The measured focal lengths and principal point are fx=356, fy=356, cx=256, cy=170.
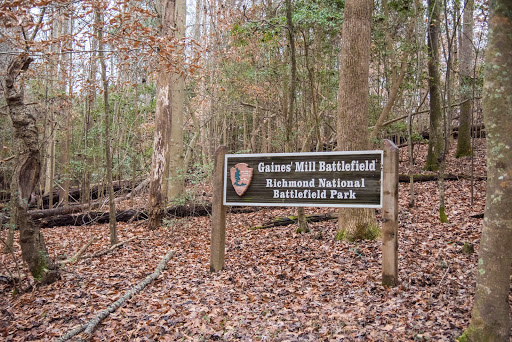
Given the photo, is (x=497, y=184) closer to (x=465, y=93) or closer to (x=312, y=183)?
(x=312, y=183)

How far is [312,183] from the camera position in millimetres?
5199

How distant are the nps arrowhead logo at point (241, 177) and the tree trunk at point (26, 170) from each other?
3075 millimetres

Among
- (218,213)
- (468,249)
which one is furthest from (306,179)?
(468,249)

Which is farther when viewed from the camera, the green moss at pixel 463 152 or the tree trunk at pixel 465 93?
the green moss at pixel 463 152

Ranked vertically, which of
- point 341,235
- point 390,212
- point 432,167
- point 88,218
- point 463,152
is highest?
point 463,152

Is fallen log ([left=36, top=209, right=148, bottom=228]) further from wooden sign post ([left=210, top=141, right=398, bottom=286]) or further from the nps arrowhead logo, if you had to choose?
the nps arrowhead logo

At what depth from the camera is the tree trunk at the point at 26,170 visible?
532 cm

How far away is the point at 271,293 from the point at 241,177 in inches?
71.1

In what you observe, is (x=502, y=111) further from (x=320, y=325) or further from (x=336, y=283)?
(x=336, y=283)

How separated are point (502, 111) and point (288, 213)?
8.05 m

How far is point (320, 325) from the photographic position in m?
3.93

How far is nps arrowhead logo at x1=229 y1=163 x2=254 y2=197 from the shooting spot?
5.61 m

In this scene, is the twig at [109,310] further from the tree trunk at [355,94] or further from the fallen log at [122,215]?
the fallen log at [122,215]

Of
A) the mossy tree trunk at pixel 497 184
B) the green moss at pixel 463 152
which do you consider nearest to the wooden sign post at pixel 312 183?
the mossy tree trunk at pixel 497 184
